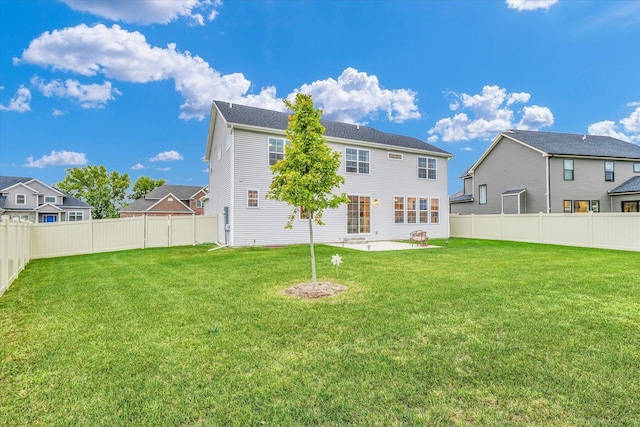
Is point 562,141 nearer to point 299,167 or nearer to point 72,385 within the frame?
point 299,167

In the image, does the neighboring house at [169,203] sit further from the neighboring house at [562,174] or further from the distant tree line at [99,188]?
the neighboring house at [562,174]

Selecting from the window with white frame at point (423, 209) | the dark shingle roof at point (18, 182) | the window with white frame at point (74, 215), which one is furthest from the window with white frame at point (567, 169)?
the window with white frame at point (74, 215)

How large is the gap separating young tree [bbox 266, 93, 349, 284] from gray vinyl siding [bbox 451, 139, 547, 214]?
2029 centimetres

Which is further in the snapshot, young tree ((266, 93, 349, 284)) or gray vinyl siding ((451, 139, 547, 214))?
gray vinyl siding ((451, 139, 547, 214))

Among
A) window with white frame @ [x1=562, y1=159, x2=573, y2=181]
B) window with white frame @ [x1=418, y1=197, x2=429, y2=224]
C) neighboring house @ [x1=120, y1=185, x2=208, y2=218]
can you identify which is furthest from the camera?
neighboring house @ [x1=120, y1=185, x2=208, y2=218]

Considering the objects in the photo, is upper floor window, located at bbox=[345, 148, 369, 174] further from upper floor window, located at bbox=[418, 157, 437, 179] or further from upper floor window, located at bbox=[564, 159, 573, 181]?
upper floor window, located at bbox=[564, 159, 573, 181]

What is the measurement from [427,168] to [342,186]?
6.45 meters

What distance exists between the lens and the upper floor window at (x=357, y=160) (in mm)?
16547

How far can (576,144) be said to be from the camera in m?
22.2

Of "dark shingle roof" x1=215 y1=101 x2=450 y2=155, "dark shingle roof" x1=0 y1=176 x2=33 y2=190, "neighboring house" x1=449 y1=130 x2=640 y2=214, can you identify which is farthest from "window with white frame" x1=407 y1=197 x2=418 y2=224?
"dark shingle roof" x1=0 y1=176 x2=33 y2=190

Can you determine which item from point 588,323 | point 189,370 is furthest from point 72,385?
point 588,323

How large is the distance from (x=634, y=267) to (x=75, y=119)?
38.8 m

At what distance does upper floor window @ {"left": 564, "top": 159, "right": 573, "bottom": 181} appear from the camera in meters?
20.5

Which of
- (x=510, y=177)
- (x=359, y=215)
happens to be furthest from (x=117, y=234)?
(x=510, y=177)
